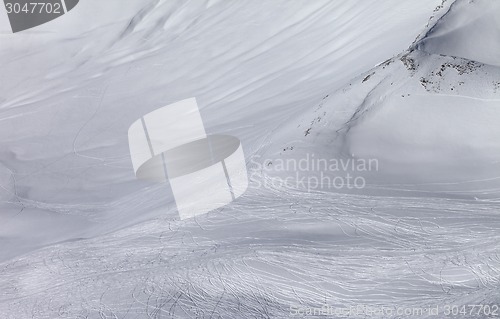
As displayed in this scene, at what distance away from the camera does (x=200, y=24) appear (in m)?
10.5

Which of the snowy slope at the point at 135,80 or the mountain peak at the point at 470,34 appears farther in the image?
the snowy slope at the point at 135,80

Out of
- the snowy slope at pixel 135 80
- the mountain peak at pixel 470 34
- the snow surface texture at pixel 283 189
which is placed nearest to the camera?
the snow surface texture at pixel 283 189

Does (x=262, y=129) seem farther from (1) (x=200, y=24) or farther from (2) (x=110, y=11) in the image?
(2) (x=110, y=11)

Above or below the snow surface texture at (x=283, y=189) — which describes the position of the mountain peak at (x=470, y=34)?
above

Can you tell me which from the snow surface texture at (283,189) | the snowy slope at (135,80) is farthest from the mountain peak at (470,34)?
the snowy slope at (135,80)

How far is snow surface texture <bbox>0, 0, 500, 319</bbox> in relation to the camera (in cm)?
507

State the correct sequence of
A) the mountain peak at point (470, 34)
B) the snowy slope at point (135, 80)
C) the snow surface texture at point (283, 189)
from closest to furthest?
the snow surface texture at point (283, 189) → the mountain peak at point (470, 34) → the snowy slope at point (135, 80)

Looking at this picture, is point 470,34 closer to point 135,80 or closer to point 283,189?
point 283,189

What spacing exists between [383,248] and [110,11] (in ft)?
25.0

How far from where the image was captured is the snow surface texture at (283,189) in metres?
5.07

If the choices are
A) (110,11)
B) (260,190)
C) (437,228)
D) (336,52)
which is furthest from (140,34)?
(437,228)

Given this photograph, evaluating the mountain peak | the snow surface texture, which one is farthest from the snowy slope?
the mountain peak

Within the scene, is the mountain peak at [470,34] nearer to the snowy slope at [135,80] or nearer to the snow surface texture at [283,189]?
the snow surface texture at [283,189]

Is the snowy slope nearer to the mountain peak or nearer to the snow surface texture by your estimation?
the snow surface texture
